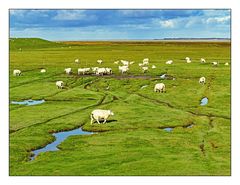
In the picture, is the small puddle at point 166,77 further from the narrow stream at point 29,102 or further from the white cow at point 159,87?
the narrow stream at point 29,102

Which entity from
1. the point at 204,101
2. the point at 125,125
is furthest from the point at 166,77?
the point at 125,125

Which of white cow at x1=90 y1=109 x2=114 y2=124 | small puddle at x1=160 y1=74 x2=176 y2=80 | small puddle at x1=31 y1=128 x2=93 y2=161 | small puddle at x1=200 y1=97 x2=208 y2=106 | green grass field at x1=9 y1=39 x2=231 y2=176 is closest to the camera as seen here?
green grass field at x1=9 y1=39 x2=231 y2=176

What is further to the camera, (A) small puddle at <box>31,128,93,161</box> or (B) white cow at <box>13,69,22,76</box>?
(B) white cow at <box>13,69,22,76</box>

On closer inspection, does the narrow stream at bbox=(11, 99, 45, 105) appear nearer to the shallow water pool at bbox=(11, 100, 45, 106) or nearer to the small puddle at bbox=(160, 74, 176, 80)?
the shallow water pool at bbox=(11, 100, 45, 106)

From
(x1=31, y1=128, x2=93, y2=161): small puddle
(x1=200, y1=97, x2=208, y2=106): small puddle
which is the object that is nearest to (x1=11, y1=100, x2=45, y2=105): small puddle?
(x1=31, y1=128, x2=93, y2=161): small puddle

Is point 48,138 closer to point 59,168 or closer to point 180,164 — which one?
point 59,168

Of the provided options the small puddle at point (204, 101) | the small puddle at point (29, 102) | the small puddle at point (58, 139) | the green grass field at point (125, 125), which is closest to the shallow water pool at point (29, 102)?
the small puddle at point (29, 102)

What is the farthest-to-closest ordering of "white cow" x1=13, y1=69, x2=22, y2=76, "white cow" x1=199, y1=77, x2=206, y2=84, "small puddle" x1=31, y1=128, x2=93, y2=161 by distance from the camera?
"white cow" x1=13, y1=69, x2=22, y2=76 → "white cow" x1=199, y1=77, x2=206, y2=84 → "small puddle" x1=31, y1=128, x2=93, y2=161

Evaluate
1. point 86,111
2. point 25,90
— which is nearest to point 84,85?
point 25,90

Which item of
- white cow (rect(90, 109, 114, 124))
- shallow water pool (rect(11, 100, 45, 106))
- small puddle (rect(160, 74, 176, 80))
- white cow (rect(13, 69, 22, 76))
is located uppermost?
A: white cow (rect(13, 69, 22, 76))
